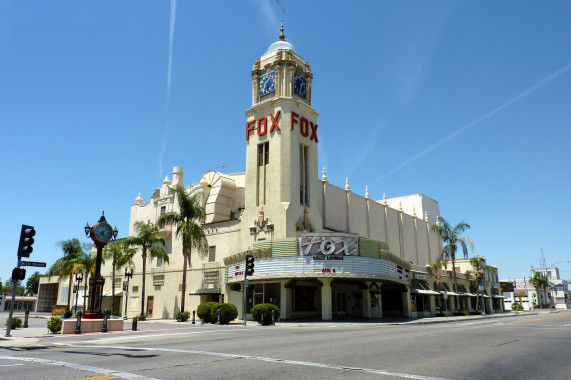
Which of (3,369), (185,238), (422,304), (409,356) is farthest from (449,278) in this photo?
(3,369)

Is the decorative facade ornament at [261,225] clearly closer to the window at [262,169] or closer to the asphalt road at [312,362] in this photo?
the window at [262,169]

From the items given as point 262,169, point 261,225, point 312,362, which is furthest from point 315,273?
point 312,362

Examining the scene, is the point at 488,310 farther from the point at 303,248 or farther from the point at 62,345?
the point at 62,345

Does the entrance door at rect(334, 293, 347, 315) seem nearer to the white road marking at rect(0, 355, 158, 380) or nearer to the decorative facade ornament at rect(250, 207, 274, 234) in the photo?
the decorative facade ornament at rect(250, 207, 274, 234)

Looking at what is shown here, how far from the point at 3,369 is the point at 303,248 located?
27556 millimetres

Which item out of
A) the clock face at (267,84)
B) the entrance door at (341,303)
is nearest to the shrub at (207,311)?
the entrance door at (341,303)

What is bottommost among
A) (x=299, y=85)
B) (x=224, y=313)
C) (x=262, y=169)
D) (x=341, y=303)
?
(x=224, y=313)

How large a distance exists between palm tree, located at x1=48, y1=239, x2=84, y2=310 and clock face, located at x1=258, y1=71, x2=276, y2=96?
30.3 metres

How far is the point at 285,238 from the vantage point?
122ft

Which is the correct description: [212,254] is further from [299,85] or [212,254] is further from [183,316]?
[299,85]

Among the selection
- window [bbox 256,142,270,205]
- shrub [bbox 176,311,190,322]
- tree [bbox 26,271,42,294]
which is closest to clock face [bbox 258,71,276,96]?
window [bbox 256,142,270,205]

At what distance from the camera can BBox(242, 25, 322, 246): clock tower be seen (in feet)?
138

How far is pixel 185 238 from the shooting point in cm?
4247

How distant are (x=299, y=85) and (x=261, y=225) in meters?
15.8
